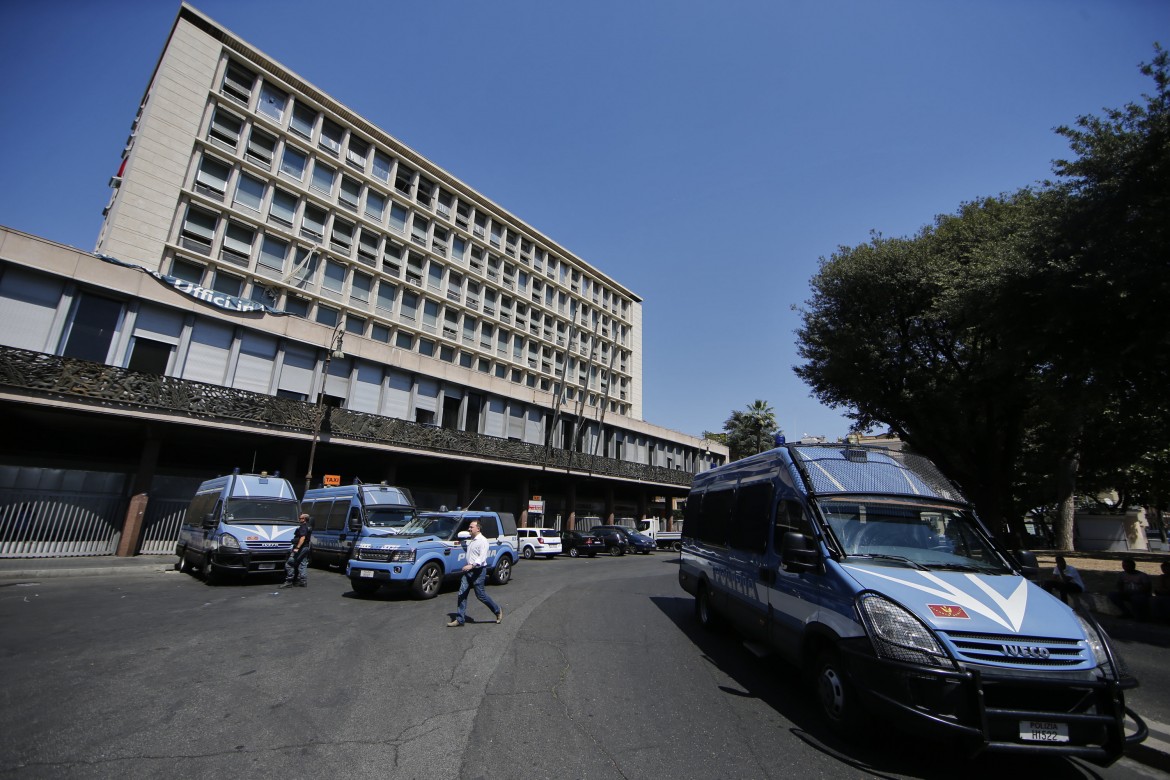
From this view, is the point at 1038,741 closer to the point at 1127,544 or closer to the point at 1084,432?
the point at 1084,432

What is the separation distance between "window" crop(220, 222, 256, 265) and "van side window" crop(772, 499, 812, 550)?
34.8 meters

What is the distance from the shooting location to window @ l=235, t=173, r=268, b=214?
103 feet

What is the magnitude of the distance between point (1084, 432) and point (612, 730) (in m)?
30.5

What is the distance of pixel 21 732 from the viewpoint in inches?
162

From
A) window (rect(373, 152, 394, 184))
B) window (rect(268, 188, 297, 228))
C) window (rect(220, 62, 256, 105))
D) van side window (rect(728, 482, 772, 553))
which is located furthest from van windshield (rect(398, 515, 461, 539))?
window (rect(373, 152, 394, 184))

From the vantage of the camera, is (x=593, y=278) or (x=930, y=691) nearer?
(x=930, y=691)

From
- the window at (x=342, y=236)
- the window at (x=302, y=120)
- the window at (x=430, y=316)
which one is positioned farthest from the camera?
the window at (x=430, y=316)

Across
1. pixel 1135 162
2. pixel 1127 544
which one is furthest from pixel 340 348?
pixel 1127 544

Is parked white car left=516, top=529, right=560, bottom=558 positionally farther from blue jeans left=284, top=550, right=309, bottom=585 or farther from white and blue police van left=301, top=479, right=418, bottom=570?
blue jeans left=284, top=550, right=309, bottom=585

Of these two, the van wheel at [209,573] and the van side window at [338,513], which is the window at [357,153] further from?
the van wheel at [209,573]

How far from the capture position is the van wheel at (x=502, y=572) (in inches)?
586

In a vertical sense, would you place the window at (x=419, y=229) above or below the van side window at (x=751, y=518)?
above

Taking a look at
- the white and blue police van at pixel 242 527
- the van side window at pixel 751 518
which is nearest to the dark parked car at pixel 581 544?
the white and blue police van at pixel 242 527

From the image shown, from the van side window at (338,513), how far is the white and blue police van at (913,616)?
43.0ft
